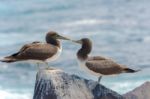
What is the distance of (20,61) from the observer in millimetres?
39750

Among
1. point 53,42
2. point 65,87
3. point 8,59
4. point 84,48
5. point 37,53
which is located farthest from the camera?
point 53,42

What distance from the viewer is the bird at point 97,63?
39.9 metres

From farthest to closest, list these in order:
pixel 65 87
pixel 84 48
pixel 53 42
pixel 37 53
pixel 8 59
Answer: pixel 53 42 < pixel 84 48 < pixel 37 53 < pixel 8 59 < pixel 65 87

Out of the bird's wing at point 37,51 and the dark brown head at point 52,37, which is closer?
the bird's wing at point 37,51

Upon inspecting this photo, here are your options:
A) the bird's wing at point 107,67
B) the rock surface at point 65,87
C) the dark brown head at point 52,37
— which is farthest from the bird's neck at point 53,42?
the bird's wing at point 107,67

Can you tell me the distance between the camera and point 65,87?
39.6 m

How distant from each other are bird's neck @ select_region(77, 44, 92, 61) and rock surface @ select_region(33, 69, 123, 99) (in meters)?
1.15

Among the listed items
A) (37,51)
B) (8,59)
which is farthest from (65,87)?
(8,59)

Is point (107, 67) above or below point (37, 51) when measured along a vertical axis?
below

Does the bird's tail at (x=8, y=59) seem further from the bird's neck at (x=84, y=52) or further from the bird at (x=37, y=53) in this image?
the bird's neck at (x=84, y=52)

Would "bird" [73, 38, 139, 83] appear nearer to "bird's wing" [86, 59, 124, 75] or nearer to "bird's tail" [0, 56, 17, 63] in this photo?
"bird's wing" [86, 59, 124, 75]

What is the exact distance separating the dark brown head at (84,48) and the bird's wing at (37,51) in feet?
4.61

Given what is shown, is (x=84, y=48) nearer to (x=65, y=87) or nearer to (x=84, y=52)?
(x=84, y=52)

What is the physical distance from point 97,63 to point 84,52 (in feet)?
3.11
